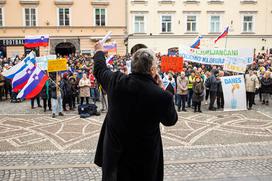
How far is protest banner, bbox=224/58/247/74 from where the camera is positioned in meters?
14.7

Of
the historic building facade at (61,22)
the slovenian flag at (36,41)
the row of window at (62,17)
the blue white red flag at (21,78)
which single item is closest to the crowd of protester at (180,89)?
the blue white red flag at (21,78)

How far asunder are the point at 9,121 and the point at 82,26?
25354mm

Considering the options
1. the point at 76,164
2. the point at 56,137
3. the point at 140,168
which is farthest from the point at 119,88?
the point at 56,137

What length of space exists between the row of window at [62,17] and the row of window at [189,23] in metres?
3.91

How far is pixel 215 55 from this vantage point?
15250 mm

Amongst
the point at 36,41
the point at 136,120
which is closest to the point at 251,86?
the point at 36,41

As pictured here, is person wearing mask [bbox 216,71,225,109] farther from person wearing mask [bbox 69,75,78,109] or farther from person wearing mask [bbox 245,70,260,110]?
person wearing mask [bbox 69,75,78,109]

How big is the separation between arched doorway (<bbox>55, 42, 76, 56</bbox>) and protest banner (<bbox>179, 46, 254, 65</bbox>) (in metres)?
22.8

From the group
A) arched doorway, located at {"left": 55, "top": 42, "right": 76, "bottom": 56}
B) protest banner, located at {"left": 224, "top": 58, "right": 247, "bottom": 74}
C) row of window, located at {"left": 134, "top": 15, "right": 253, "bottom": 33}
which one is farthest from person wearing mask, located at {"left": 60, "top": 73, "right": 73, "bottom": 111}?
row of window, located at {"left": 134, "top": 15, "right": 253, "bottom": 33}

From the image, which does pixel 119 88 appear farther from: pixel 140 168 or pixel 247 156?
pixel 247 156

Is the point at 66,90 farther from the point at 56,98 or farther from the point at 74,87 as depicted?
the point at 56,98

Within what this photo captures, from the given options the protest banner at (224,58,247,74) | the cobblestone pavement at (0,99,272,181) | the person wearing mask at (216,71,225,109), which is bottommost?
the cobblestone pavement at (0,99,272,181)

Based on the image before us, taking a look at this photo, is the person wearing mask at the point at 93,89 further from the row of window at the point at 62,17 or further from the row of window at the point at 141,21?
the row of window at the point at 62,17

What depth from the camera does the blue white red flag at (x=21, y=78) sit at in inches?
491
